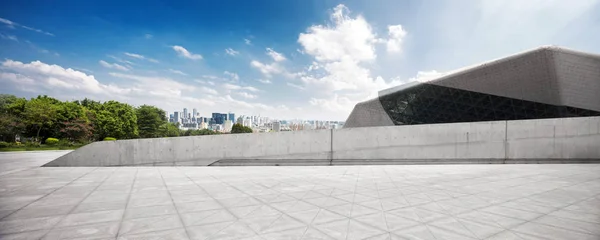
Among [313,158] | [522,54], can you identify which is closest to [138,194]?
[313,158]

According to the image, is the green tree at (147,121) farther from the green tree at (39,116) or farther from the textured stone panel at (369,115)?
the textured stone panel at (369,115)

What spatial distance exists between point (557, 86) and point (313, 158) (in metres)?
16.6

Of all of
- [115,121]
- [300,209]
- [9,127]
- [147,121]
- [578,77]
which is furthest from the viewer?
[147,121]

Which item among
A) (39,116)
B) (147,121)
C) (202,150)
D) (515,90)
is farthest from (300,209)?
(147,121)

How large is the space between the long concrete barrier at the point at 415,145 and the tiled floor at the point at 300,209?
16.0ft

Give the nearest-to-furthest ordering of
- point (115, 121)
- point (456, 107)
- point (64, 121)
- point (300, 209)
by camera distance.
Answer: point (300, 209) → point (456, 107) → point (64, 121) → point (115, 121)

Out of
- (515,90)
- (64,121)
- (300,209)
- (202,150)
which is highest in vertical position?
(515,90)

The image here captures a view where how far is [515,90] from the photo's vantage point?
18344 millimetres

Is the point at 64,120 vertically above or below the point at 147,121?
below

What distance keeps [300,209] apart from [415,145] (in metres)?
10.3

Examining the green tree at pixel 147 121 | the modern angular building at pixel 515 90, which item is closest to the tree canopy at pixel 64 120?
the green tree at pixel 147 121

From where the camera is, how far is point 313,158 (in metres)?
13.2

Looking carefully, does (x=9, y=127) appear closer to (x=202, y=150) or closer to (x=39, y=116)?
(x=39, y=116)

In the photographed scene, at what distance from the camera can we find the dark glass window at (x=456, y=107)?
1803 centimetres
